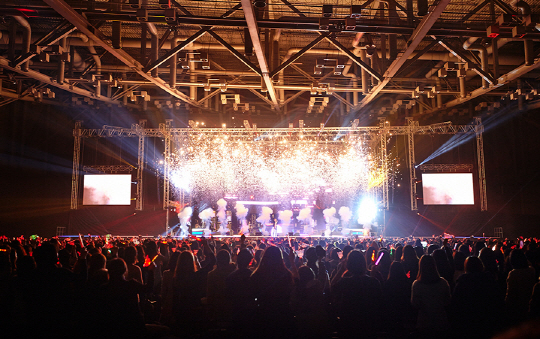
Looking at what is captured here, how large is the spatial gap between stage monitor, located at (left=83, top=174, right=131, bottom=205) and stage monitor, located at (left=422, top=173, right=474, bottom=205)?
16.9m

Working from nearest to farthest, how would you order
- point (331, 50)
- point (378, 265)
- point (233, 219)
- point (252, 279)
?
point (252, 279), point (378, 265), point (331, 50), point (233, 219)

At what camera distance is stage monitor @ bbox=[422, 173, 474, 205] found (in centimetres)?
1917

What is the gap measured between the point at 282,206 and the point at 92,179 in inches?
481

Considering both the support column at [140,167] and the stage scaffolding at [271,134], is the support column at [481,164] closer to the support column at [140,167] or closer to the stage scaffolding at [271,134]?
the stage scaffolding at [271,134]

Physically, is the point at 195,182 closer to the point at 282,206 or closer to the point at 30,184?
the point at 282,206

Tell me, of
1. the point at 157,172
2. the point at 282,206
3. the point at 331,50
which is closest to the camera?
the point at 331,50

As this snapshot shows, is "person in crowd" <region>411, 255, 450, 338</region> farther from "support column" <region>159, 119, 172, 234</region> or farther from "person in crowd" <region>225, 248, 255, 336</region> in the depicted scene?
"support column" <region>159, 119, 172, 234</region>

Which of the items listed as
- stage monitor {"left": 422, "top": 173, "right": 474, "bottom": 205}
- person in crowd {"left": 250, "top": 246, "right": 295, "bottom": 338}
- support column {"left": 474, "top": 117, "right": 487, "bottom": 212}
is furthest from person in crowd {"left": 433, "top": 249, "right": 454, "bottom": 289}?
support column {"left": 474, "top": 117, "right": 487, "bottom": 212}

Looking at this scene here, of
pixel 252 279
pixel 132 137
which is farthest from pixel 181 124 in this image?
pixel 252 279

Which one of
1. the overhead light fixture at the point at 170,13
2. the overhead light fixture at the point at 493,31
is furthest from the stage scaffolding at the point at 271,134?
the overhead light fixture at the point at 170,13

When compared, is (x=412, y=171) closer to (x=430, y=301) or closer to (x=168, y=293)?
(x=430, y=301)

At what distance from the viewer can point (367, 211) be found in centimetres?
2216

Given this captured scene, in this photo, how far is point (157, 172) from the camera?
2095 centimetres

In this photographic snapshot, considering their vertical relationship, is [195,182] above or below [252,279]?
above
